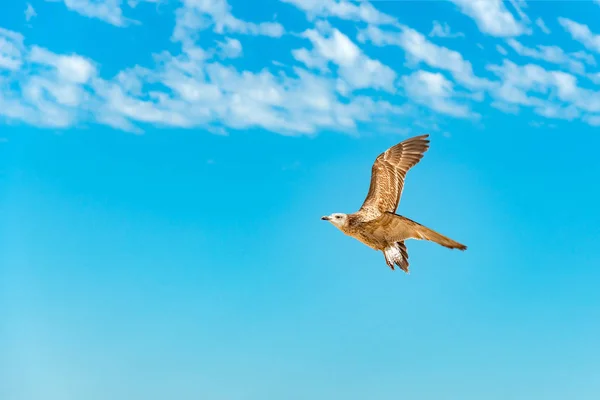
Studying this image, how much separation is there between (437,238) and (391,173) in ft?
33.1

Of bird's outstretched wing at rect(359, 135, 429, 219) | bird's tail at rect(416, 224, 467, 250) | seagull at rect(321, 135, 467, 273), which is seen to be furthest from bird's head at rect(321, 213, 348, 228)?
bird's tail at rect(416, 224, 467, 250)

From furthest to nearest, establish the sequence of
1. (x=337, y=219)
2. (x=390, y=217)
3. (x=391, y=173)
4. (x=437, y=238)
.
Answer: (x=391, y=173), (x=337, y=219), (x=390, y=217), (x=437, y=238)

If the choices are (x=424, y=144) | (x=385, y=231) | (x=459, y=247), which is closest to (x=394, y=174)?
(x=424, y=144)

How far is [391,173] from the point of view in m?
26.3

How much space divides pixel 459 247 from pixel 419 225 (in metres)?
1.90

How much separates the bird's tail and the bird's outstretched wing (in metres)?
5.35

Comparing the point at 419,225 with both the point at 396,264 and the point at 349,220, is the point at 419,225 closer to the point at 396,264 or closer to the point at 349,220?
the point at 396,264

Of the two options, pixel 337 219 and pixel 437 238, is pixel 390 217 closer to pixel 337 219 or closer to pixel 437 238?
pixel 437 238

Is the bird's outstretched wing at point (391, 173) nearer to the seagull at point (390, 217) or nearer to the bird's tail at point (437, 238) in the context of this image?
the seagull at point (390, 217)

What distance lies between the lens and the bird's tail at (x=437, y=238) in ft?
50.6

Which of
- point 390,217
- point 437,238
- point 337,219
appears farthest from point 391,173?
point 437,238

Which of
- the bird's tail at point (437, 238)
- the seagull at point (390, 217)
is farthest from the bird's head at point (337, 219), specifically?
the bird's tail at point (437, 238)

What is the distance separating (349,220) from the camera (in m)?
20.8

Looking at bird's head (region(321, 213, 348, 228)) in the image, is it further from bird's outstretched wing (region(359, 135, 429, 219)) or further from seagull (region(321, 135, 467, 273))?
bird's outstretched wing (region(359, 135, 429, 219))
